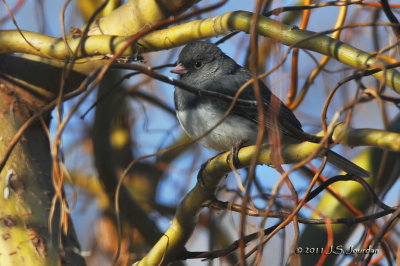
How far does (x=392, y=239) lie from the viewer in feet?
8.46

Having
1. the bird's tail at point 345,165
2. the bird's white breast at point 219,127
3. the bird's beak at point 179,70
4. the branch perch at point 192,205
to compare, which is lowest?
the branch perch at point 192,205

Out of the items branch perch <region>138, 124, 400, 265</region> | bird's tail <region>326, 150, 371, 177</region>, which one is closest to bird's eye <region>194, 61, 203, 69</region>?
bird's tail <region>326, 150, 371, 177</region>

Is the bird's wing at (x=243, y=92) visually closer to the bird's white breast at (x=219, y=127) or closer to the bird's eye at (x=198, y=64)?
the bird's white breast at (x=219, y=127)

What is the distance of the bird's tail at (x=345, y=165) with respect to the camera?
255 cm

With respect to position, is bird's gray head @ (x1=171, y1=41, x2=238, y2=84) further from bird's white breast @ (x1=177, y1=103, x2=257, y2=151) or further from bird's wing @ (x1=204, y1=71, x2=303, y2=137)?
bird's white breast @ (x1=177, y1=103, x2=257, y2=151)

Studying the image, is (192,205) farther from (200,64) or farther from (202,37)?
(200,64)

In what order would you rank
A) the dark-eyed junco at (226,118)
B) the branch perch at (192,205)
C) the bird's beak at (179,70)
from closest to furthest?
the branch perch at (192,205) → the dark-eyed junco at (226,118) → the bird's beak at (179,70)

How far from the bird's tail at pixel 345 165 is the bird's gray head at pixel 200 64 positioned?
85cm

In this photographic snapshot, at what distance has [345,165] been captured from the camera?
8.55 ft

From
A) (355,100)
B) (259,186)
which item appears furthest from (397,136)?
(259,186)

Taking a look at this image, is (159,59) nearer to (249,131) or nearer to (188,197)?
(249,131)

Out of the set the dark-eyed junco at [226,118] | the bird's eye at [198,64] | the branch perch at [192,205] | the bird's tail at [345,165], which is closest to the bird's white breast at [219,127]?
the dark-eyed junco at [226,118]

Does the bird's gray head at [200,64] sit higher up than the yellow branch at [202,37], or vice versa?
the bird's gray head at [200,64]

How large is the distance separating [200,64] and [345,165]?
1.06m
